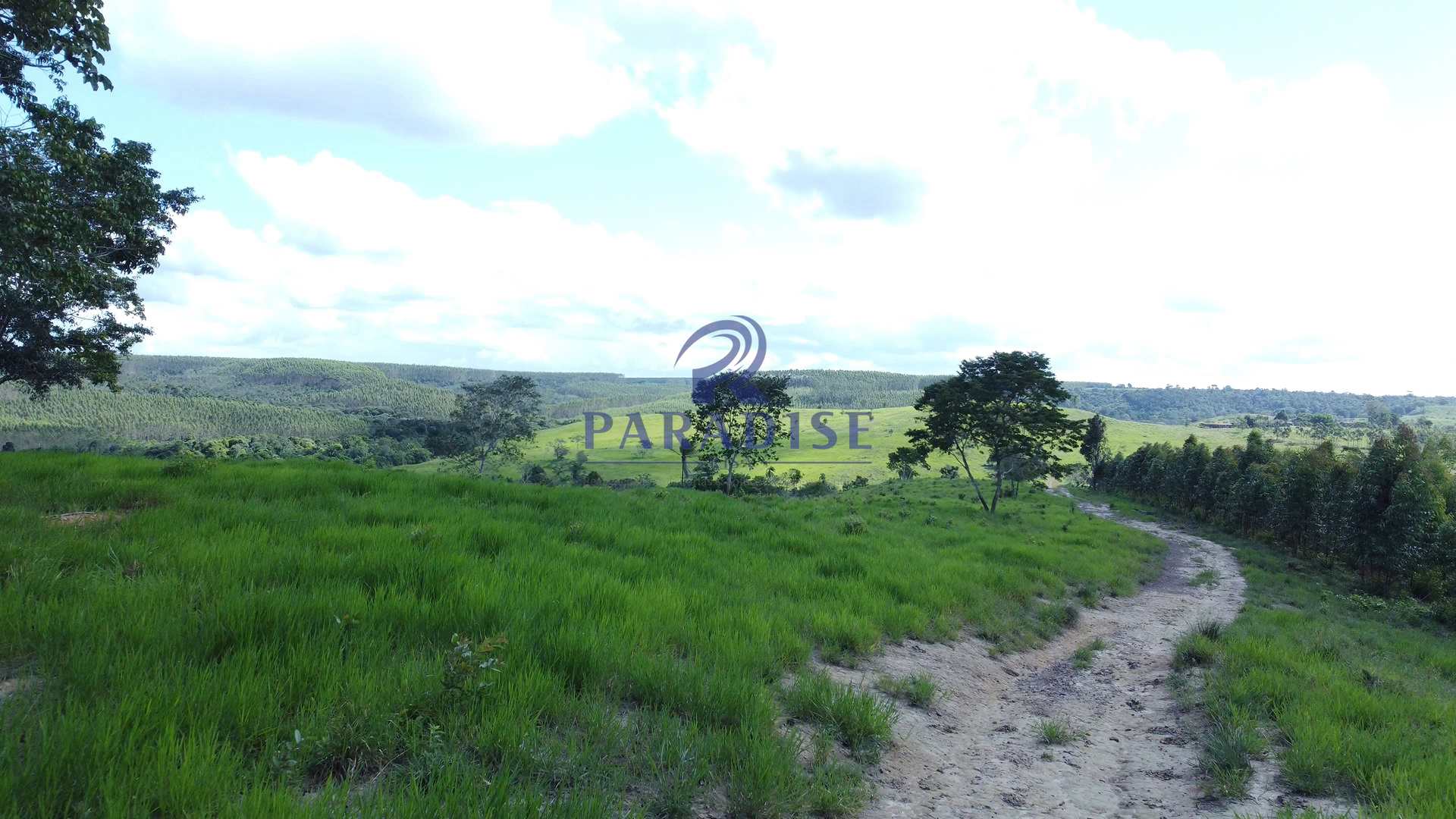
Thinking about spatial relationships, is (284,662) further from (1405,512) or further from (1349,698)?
(1405,512)

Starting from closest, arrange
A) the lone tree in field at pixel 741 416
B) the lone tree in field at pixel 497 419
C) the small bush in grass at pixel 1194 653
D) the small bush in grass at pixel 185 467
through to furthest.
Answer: the small bush in grass at pixel 1194 653 < the small bush in grass at pixel 185 467 < the lone tree in field at pixel 741 416 < the lone tree in field at pixel 497 419

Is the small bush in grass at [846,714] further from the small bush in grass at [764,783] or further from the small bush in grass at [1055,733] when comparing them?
the small bush in grass at [1055,733]

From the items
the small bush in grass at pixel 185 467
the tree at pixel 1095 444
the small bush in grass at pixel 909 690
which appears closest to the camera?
the small bush in grass at pixel 909 690

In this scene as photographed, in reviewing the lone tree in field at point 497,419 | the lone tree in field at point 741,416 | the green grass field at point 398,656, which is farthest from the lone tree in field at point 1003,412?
the lone tree in field at point 497,419

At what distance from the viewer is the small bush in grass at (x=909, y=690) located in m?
7.02

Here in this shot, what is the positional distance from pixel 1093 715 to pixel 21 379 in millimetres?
38421

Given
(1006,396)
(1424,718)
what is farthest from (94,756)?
(1006,396)

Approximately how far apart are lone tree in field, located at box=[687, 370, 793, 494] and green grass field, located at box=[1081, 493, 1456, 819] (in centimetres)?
4189

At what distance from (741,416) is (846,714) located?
1941 inches

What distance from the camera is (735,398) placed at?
2120 inches

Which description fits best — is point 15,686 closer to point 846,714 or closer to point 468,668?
point 468,668

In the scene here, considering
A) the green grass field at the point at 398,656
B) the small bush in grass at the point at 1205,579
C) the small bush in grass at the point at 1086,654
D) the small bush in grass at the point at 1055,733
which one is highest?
the green grass field at the point at 398,656

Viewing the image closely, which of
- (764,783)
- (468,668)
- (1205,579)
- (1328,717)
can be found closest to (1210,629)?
(1328,717)

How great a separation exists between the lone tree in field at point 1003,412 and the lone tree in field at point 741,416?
14.2 meters
